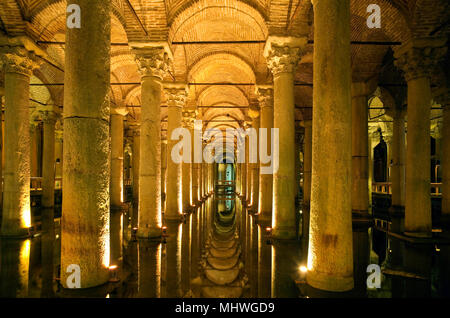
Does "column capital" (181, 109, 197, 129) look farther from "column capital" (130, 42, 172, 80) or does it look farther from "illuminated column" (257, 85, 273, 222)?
"column capital" (130, 42, 172, 80)

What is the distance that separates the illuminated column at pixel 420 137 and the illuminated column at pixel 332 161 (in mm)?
5025

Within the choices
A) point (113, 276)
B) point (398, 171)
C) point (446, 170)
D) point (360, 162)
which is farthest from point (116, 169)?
point (446, 170)

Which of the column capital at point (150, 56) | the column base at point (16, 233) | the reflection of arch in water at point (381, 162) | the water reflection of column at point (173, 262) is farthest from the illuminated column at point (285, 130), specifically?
the reflection of arch in water at point (381, 162)

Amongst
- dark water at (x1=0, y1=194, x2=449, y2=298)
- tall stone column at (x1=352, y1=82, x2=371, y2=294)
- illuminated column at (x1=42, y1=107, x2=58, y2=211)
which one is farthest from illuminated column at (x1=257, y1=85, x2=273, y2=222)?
illuminated column at (x1=42, y1=107, x2=58, y2=211)

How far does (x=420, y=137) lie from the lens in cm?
795

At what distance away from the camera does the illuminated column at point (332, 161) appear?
428cm

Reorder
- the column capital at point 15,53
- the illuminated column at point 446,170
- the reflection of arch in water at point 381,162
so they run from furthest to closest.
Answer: the reflection of arch in water at point 381,162, the illuminated column at point 446,170, the column capital at point 15,53

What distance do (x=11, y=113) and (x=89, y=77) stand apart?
583cm

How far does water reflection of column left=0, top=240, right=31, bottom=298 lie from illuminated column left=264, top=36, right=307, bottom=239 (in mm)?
6060

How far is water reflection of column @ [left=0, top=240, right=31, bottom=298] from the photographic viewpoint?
443cm

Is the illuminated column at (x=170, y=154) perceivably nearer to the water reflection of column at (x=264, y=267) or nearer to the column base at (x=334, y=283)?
the water reflection of column at (x=264, y=267)
